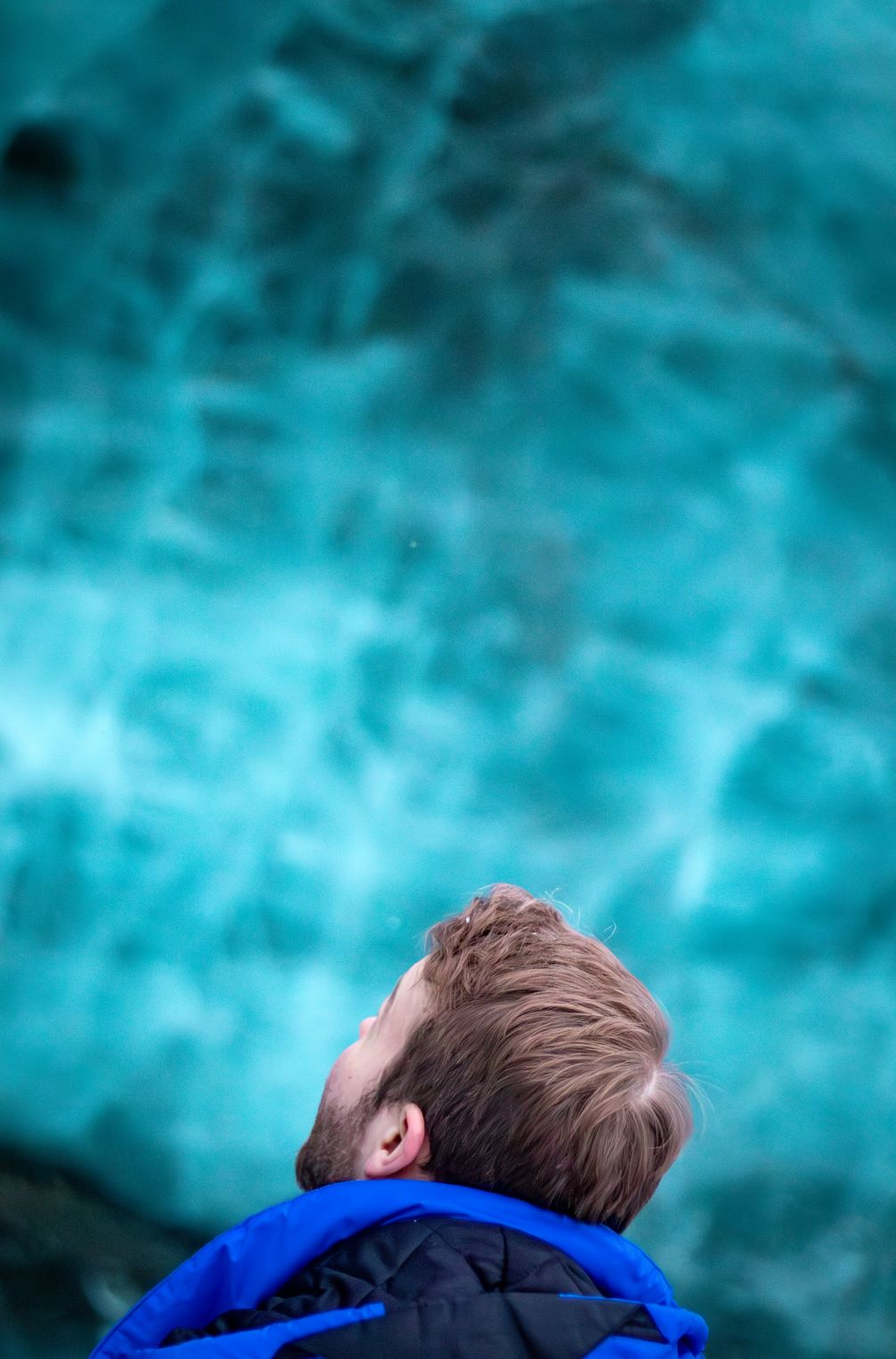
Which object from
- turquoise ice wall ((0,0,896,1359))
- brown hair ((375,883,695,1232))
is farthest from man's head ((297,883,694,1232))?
turquoise ice wall ((0,0,896,1359))

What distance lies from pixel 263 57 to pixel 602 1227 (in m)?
1.20

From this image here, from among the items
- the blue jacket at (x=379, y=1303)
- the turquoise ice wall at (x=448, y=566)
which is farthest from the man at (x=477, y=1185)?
the turquoise ice wall at (x=448, y=566)

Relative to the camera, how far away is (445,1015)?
2.33ft

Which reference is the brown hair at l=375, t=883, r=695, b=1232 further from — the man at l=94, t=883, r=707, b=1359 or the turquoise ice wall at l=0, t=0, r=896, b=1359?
the turquoise ice wall at l=0, t=0, r=896, b=1359

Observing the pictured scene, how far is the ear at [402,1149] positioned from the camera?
68 cm

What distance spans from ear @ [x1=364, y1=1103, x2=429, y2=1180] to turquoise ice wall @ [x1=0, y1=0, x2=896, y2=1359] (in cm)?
55

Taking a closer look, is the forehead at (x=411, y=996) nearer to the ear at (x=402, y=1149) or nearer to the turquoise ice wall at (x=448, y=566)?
the ear at (x=402, y=1149)

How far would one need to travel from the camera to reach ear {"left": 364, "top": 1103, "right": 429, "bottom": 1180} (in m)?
0.68

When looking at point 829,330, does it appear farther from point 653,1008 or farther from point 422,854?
point 653,1008

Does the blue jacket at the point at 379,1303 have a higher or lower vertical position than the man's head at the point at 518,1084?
lower

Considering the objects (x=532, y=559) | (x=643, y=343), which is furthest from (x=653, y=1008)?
(x=643, y=343)

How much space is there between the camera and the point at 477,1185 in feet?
2.19

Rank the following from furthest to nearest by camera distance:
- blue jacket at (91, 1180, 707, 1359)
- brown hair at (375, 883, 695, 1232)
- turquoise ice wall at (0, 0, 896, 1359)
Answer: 1. turquoise ice wall at (0, 0, 896, 1359)
2. brown hair at (375, 883, 695, 1232)
3. blue jacket at (91, 1180, 707, 1359)

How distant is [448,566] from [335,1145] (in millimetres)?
719
